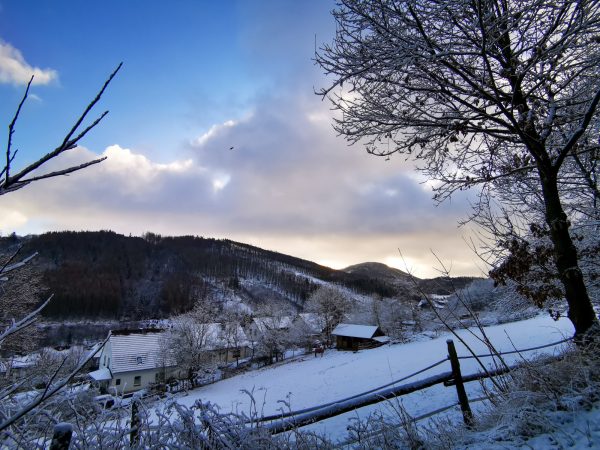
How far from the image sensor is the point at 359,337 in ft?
146

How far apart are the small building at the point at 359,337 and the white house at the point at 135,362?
22.9 m

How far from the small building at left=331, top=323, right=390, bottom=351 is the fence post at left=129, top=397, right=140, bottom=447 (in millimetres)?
43497

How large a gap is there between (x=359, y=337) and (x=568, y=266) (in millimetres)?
43699

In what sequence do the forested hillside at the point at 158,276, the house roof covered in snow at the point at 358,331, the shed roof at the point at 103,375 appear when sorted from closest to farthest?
1. the shed roof at the point at 103,375
2. the house roof covered in snow at the point at 358,331
3. the forested hillside at the point at 158,276

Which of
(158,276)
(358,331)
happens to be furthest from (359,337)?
(158,276)

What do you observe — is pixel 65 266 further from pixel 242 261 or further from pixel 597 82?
pixel 597 82

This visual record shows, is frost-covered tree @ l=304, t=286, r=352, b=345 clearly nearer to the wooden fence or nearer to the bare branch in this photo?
the wooden fence

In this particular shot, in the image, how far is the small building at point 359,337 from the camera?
143ft

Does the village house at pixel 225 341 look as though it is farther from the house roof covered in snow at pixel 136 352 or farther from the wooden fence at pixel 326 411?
the wooden fence at pixel 326 411

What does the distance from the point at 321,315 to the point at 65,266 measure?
10650cm

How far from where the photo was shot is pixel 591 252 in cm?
502

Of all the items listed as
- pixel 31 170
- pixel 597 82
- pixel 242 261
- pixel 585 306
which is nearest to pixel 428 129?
pixel 597 82

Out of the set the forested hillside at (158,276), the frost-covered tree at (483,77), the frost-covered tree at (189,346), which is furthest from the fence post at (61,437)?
the forested hillside at (158,276)

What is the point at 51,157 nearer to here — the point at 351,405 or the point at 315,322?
the point at 351,405
